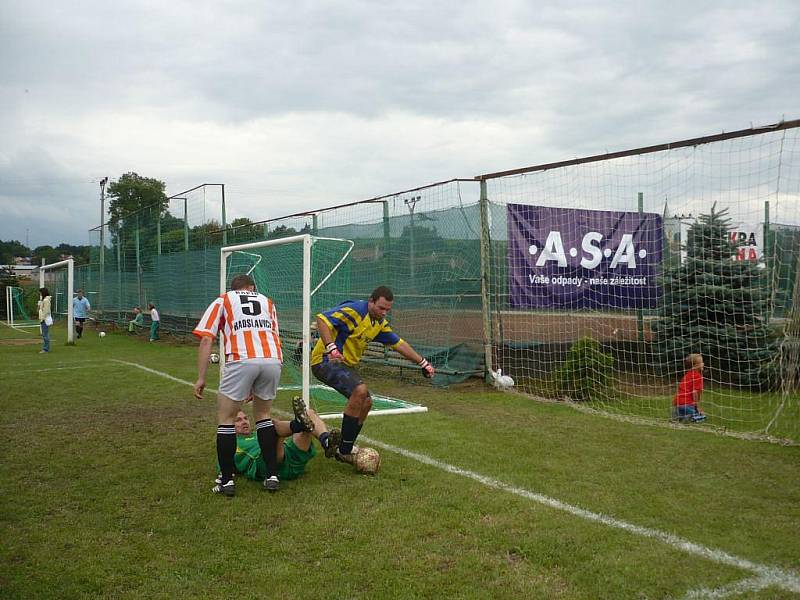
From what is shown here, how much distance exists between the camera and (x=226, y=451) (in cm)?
578

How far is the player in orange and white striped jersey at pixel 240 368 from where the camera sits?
19.1ft

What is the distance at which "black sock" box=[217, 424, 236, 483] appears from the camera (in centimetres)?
576

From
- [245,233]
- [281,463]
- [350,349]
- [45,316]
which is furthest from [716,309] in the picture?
[45,316]

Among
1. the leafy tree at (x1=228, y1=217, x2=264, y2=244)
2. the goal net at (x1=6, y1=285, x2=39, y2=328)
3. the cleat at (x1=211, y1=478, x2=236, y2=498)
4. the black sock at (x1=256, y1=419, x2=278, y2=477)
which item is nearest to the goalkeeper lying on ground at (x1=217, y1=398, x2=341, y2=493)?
the black sock at (x1=256, y1=419, x2=278, y2=477)

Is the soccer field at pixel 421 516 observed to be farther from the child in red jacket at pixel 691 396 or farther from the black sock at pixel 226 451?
the child in red jacket at pixel 691 396

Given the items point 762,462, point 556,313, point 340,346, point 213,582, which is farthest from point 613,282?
point 213,582

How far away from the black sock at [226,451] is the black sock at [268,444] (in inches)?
9.2

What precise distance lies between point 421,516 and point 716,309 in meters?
7.60

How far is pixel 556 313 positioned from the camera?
1082 cm

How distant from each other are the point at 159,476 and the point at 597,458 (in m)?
4.08

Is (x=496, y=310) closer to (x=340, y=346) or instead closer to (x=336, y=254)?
(x=336, y=254)

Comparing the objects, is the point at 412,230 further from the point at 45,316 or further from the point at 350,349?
the point at 45,316

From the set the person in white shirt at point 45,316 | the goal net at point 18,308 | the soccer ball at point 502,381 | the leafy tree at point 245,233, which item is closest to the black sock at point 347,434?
the soccer ball at point 502,381

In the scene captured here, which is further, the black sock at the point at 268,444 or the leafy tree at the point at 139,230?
the leafy tree at the point at 139,230
